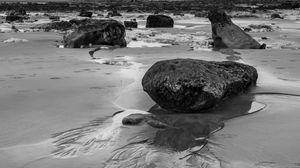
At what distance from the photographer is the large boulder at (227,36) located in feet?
38.3

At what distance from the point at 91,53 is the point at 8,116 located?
579 centimetres

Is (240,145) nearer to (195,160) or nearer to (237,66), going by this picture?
(195,160)

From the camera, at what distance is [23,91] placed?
619 centimetres

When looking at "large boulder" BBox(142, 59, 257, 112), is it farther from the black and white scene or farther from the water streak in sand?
the water streak in sand

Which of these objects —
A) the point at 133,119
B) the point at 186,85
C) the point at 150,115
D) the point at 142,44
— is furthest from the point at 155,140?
the point at 142,44

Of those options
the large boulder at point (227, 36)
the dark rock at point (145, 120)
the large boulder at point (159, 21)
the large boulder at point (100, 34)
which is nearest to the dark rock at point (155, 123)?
the dark rock at point (145, 120)

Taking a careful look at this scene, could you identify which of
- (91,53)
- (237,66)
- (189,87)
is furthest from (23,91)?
(91,53)

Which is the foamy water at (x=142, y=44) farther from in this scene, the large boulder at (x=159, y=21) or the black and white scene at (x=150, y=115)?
the large boulder at (x=159, y=21)

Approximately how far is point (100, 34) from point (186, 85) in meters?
8.08

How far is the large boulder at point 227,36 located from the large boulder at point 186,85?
21.2 feet

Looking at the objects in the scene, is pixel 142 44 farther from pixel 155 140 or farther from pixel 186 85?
pixel 155 140

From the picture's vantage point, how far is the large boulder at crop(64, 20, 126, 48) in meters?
12.4

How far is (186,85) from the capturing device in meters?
5.05

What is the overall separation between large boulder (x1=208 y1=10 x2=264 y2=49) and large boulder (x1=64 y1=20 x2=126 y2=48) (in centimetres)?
273
